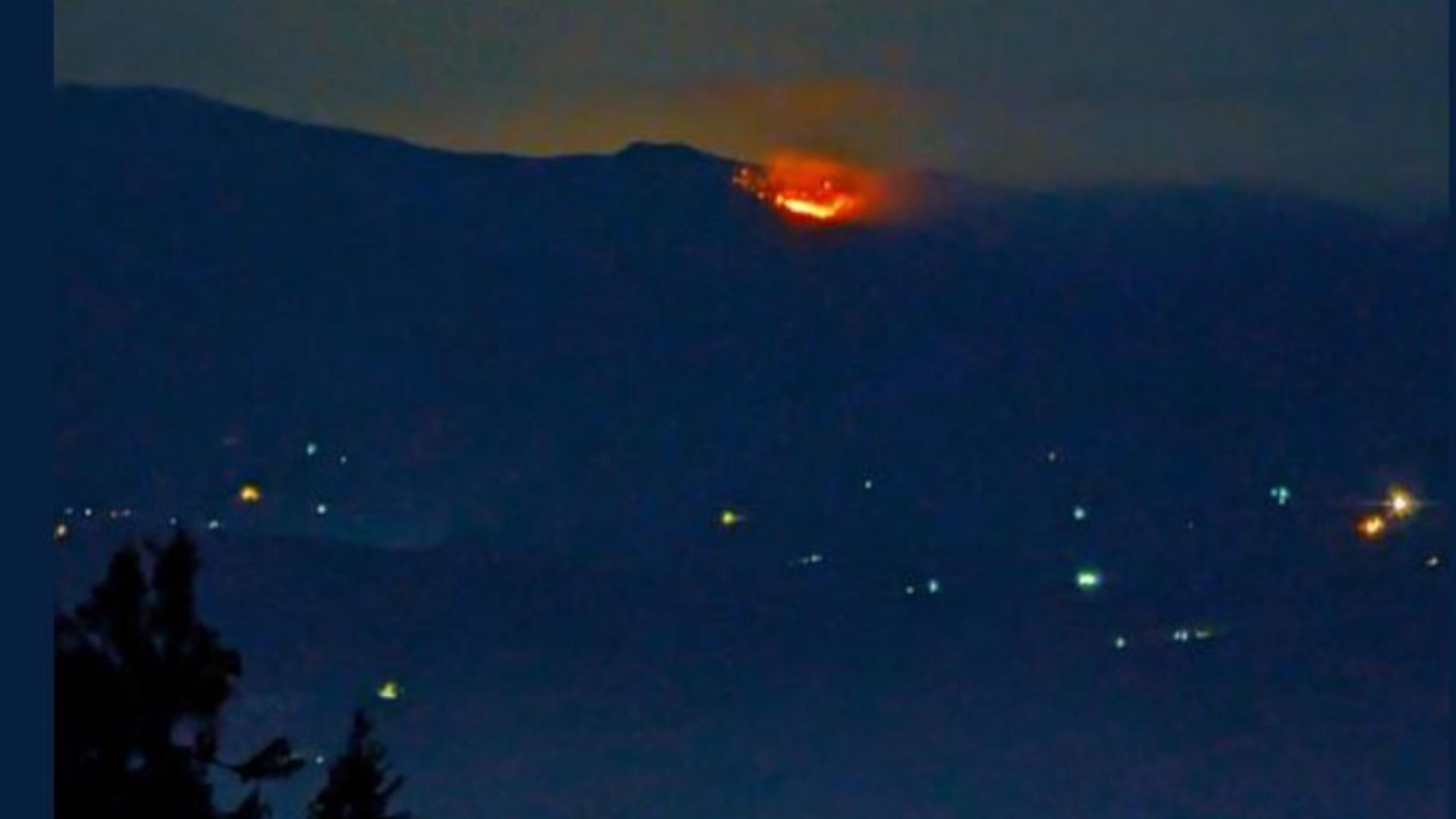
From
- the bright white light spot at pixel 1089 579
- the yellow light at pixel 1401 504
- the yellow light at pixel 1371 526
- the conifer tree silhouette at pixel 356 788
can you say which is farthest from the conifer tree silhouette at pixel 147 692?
the yellow light at pixel 1401 504

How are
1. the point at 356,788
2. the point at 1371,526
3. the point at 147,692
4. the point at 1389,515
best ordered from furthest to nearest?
the point at 1389,515
the point at 1371,526
the point at 356,788
the point at 147,692

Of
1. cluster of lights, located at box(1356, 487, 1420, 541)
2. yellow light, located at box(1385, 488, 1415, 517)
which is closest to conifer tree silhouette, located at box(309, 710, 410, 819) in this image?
cluster of lights, located at box(1356, 487, 1420, 541)

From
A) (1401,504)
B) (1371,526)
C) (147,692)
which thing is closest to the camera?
(147,692)

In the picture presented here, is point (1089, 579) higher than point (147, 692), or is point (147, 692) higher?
point (1089, 579)

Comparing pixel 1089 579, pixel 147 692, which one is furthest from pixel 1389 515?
pixel 147 692

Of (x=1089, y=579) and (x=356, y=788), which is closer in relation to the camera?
(x=356, y=788)

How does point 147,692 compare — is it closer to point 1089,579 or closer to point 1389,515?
point 1089,579

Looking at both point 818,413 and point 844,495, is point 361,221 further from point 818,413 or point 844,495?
point 844,495
